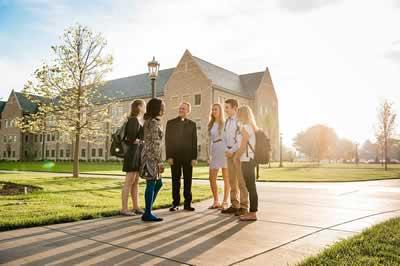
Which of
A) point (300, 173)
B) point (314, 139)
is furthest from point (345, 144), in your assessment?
point (300, 173)

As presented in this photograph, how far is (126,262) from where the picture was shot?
3223 mm

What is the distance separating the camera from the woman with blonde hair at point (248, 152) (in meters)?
5.76

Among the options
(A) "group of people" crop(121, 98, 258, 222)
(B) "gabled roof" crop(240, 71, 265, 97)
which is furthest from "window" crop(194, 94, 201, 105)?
(A) "group of people" crop(121, 98, 258, 222)

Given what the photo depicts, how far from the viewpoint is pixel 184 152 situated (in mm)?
6660

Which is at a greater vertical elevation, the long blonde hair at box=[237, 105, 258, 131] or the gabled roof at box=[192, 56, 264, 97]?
the gabled roof at box=[192, 56, 264, 97]

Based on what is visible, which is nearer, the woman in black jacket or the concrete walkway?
the concrete walkway

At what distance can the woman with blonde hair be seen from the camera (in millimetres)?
5758

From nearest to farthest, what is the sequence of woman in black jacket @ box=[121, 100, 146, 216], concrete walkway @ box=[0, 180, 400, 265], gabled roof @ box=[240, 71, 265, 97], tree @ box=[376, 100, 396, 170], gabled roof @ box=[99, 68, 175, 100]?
concrete walkway @ box=[0, 180, 400, 265] → woman in black jacket @ box=[121, 100, 146, 216] → tree @ box=[376, 100, 396, 170] → gabled roof @ box=[99, 68, 175, 100] → gabled roof @ box=[240, 71, 265, 97]

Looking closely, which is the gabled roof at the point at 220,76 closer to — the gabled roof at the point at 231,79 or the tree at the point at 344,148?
the gabled roof at the point at 231,79

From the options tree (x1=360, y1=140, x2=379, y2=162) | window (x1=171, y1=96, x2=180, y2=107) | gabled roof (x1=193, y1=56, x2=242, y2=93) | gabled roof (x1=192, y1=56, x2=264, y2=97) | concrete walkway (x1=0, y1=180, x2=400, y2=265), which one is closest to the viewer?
concrete walkway (x1=0, y1=180, x2=400, y2=265)

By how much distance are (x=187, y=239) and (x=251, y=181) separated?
79.1 inches

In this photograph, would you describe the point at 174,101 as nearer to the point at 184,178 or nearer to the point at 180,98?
the point at 180,98

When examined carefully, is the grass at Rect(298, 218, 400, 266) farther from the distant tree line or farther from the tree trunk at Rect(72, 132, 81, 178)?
the distant tree line

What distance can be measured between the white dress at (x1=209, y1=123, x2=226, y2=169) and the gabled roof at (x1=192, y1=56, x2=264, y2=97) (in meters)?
38.2
